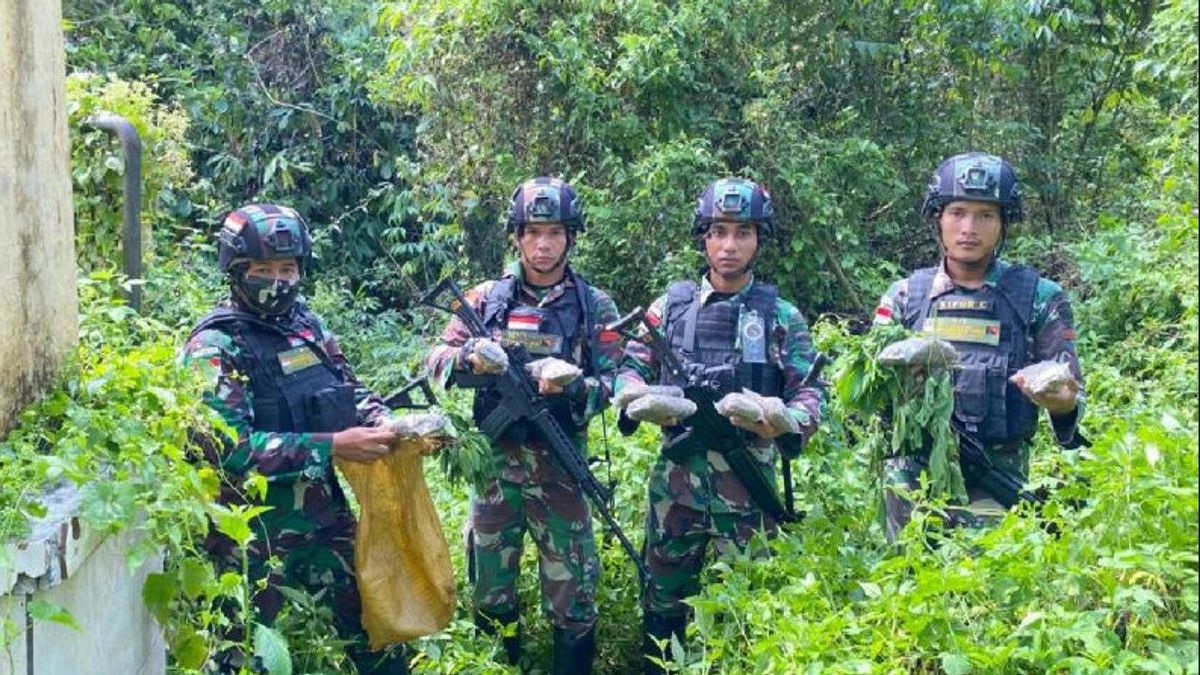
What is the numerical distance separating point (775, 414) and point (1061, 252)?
5004 millimetres

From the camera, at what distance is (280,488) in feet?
14.9

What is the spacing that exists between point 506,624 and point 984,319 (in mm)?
2278

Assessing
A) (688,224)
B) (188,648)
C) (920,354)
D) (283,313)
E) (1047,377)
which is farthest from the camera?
(688,224)

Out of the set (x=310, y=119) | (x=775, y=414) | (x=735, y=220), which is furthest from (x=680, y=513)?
(x=310, y=119)

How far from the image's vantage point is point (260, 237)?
455 cm

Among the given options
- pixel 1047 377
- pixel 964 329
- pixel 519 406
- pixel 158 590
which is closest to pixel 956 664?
pixel 1047 377

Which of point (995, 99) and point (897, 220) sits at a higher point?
point (995, 99)

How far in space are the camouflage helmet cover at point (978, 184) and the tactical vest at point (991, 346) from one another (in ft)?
0.88

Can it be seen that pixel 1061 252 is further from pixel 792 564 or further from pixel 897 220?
pixel 792 564

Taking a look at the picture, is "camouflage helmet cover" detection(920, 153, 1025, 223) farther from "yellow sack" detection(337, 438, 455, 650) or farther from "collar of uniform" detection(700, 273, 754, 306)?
"yellow sack" detection(337, 438, 455, 650)

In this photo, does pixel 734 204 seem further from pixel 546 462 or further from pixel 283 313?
pixel 283 313

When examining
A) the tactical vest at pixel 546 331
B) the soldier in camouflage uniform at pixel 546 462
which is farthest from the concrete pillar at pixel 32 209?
the tactical vest at pixel 546 331

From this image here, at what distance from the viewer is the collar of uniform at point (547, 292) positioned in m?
5.34

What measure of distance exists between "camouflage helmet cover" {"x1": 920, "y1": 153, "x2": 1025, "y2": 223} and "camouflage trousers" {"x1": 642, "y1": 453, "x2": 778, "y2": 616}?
1298 mm
